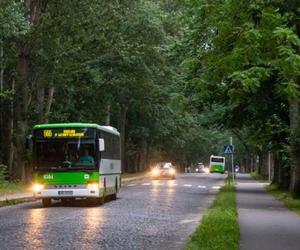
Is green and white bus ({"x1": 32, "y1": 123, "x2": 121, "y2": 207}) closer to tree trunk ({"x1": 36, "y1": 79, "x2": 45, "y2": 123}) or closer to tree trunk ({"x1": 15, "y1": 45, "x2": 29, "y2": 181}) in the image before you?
tree trunk ({"x1": 15, "y1": 45, "x2": 29, "y2": 181})

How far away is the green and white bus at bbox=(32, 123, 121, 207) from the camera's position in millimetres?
26438

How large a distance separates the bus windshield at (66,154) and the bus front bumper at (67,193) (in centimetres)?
83

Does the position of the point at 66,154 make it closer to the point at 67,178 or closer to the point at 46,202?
the point at 67,178

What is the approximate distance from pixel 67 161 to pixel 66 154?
0.27 metres

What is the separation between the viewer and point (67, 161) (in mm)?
26516

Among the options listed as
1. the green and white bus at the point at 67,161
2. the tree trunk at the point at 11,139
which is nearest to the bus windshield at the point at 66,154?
the green and white bus at the point at 67,161

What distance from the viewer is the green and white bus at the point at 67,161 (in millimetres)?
26438

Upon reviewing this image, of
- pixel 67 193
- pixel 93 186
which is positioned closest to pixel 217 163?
pixel 93 186

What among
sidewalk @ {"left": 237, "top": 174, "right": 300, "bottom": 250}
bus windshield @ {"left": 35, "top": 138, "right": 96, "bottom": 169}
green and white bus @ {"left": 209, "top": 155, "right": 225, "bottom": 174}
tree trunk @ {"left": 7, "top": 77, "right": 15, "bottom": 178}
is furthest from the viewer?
green and white bus @ {"left": 209, "top": 155, "right": 225, "bottom": 174}

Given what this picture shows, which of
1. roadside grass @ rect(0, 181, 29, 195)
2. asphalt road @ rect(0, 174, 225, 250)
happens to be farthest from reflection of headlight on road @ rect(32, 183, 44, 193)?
roadside grass @ rect(0, 181, 29, 195)

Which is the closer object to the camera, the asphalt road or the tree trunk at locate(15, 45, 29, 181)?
the asphalt road

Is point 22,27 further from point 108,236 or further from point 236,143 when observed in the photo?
point 236,143

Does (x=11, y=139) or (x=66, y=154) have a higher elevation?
(x=11, y=139)

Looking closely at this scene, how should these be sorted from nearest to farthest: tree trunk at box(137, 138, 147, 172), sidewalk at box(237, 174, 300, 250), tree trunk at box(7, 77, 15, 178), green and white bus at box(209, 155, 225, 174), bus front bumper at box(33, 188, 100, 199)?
sidewalk at box(237, 174, 300, 250) < bus front bumper at box(33, 188, 100, 199) < tree trunk at box(7, 77, 15, 178) < tree trunk at box(137, 138, 147, 172) < green and white bus at box(209, 155, 225, 174)
